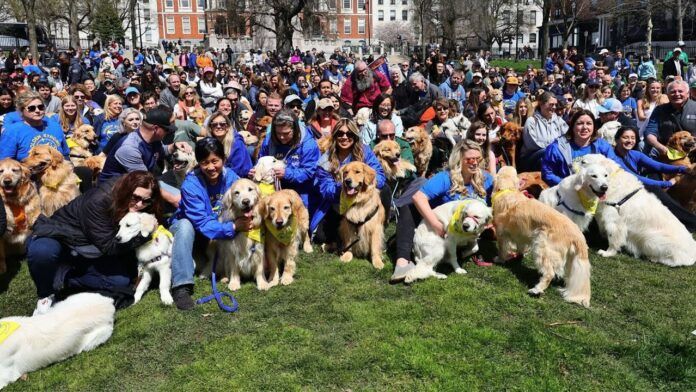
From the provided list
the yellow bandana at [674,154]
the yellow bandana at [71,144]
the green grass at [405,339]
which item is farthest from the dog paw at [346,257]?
the yellow bandana at [674,154]

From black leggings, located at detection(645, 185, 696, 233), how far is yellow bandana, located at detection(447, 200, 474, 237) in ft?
9.08

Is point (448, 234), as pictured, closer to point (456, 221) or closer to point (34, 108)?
point (456, 221)

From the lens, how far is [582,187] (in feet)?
17.2

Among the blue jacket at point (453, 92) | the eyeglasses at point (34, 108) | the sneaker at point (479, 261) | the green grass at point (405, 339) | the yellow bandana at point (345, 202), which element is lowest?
the green grass at point (405, 339)

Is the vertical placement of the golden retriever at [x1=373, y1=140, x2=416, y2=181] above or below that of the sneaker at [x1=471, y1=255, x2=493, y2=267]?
above

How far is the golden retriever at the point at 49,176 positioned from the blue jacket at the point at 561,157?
567 centimetres

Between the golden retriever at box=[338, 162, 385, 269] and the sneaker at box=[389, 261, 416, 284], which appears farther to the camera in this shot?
the golden retriever at box=[338, 162, 385, 269]

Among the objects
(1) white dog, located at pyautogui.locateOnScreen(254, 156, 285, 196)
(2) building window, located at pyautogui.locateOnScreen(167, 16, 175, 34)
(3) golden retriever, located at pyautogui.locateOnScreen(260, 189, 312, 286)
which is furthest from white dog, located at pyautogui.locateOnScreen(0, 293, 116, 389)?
(2) building window, located at pyautogui.locateOnScreen(167, 16, 175, 34)

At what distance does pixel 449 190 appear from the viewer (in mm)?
Result: 5133

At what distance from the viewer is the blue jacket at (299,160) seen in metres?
5.60

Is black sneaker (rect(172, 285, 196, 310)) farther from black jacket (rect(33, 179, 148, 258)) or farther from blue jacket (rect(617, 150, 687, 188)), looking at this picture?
blue jacket (rect(617, 150, 687, 188))

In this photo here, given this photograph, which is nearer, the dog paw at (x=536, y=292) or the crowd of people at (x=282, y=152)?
the crowd of people at (x=282, y=152)

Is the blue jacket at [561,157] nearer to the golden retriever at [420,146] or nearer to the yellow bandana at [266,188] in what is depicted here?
the golden retriever at [420,146]

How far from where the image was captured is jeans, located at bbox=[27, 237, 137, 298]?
164 inches
